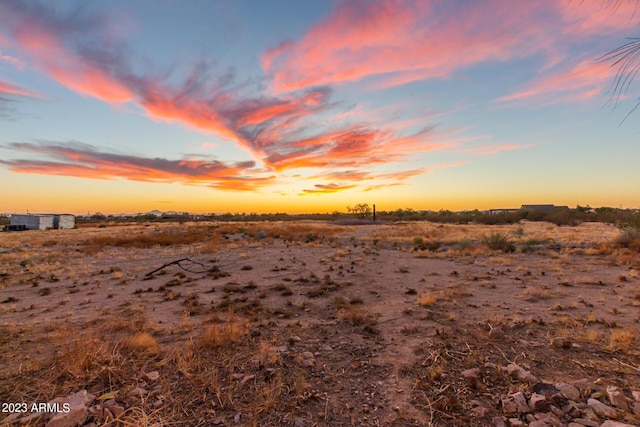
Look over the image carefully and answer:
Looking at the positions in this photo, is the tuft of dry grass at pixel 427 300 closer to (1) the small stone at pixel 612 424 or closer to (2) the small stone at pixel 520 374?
(2) the small stone at pixel 520 374

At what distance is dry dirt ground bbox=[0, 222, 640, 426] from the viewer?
357cm

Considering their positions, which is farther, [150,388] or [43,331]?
[43,331]

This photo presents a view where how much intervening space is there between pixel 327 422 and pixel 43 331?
6.19 metres

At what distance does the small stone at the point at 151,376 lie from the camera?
3.99 meters

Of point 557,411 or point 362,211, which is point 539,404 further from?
point 362,211

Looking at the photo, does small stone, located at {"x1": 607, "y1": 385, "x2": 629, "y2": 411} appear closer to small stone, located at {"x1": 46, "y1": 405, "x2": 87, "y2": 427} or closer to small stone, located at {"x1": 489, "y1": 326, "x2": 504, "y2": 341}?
small stone, located at {"x1": 489, "y1": 326, "x2": 504, "y2": 341}

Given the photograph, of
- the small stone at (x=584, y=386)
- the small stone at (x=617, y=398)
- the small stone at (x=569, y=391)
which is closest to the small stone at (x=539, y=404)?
the small stone at (x=569, y=391)

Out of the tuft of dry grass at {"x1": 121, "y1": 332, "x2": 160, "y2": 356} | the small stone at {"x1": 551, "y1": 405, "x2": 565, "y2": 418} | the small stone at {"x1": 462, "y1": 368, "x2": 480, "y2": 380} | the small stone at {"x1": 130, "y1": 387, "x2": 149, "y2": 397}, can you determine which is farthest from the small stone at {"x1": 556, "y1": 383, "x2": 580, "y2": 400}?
the tuft of dry grass at {"x1": 121, "y1": 332, "x2": 160, "y2": 356}

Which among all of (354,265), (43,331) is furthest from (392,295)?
(43,331)

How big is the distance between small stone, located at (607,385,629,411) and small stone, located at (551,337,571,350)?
1433 millimetres

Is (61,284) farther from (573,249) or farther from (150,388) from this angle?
(573,249)

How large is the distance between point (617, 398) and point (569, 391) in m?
0.42

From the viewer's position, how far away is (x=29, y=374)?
4.07 meters

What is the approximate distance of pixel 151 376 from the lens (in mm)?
4043
